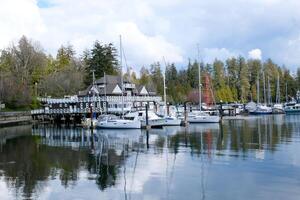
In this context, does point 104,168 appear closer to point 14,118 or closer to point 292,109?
point 14,118

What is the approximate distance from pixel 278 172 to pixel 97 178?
9.58 m

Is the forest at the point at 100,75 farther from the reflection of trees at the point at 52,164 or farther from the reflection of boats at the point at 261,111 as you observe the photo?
the reflection of trees at the point at 52,164

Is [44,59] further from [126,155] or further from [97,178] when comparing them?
[97,178]

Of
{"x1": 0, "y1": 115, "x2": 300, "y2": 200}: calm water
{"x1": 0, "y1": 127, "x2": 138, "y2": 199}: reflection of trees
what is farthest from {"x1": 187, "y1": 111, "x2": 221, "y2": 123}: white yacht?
{"x1": 0, "y1": 127, "x2": 138, "y2": 199}: reflection of trees

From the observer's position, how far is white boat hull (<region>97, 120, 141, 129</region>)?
57.8 metres

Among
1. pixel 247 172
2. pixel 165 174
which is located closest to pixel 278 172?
pixel 247 172

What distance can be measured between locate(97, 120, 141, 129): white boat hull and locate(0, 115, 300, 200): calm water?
1599 centimetres

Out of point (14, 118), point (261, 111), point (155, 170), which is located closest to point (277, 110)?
point (261, 111)

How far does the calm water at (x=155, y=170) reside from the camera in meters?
20.3

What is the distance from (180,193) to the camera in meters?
19.9

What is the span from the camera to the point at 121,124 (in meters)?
58.7

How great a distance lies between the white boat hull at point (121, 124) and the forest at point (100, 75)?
96.6 feet

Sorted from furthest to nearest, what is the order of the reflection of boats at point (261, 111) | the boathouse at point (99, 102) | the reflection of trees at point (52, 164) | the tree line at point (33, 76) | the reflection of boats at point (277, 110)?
1. the reflection of boats at point (277, 110)
2. the reflection of boats at point (261, 111)
3. the tree line at point (33, 76)
4. the boathouse at point (99, 102)
5. the reflection of trees at point (52, 164)

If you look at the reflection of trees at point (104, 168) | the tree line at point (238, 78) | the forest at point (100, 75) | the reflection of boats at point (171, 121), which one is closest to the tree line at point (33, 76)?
the forest at point (100, 75)
